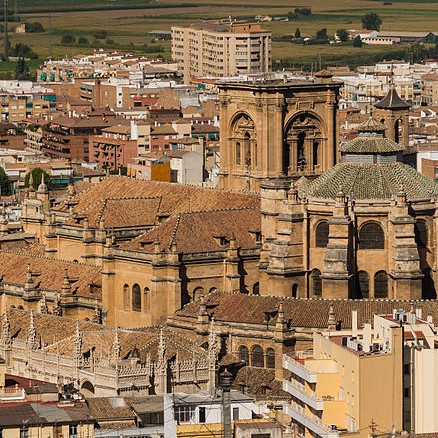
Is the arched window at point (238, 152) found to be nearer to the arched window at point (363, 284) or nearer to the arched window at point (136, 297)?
the arched window at point (136, 297)

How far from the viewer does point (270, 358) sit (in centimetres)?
11225

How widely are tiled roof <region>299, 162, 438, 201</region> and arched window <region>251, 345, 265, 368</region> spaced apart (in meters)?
8.50

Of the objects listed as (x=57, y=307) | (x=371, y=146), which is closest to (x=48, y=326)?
(x=57, y=307)

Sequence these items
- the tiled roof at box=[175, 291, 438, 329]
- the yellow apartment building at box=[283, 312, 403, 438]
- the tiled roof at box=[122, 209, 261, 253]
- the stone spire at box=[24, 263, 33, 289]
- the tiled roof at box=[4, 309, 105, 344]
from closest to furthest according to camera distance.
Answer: the yellow apartment building at box=[283, 312, 403, 438] → the tiled roof at box=[175, 291, 438, 329] → the tiled roof at box=[4, 309, 105, 344] → the tiled roof at box=[122, 209, 261, 253] → the stone spire at box=[24, 263, 33, 289]

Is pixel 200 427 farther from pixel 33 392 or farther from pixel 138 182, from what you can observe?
pixel 138 182

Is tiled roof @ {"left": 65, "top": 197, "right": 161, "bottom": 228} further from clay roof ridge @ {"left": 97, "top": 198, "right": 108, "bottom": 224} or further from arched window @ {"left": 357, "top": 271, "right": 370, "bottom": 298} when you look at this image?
arched window @ {"left": 357, "top": 271, "right": 370, "bottom": 298}

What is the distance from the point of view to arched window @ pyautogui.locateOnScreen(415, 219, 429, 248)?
4658 inches

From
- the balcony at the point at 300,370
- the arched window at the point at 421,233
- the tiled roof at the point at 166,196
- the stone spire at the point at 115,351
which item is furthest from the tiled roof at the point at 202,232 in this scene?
the balcony at the point at 300,370

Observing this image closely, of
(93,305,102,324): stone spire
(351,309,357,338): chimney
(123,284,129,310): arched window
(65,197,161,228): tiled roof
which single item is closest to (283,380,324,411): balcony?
(351,309,357,338): chimney

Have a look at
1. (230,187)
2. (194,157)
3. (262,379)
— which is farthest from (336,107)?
(194,157)

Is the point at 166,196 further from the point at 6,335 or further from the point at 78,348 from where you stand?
the point at 78,348

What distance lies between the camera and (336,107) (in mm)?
139125

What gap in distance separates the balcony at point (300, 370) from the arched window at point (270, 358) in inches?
524

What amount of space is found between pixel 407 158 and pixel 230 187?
1190 inches
